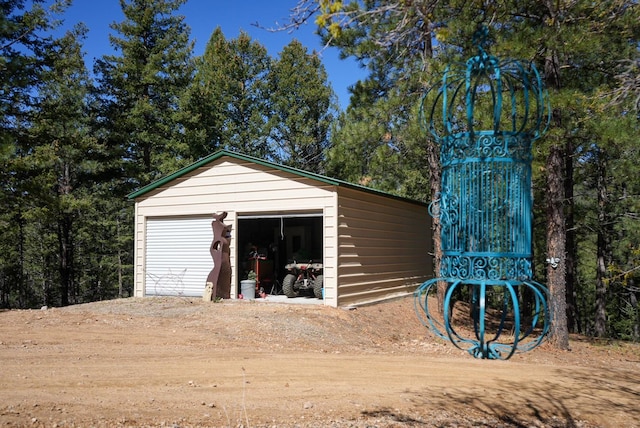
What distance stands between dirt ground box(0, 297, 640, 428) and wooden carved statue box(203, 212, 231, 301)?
5.65ft

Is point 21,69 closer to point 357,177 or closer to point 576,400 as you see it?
point 357,177

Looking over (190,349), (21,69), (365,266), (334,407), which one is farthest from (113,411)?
(21,69)

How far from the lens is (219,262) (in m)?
13.6

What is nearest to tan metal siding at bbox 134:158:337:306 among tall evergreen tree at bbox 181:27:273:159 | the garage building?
the garage building

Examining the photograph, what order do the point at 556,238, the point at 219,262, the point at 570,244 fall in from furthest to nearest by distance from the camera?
the point at 570,244
the point at 219,262
the point at 556,238

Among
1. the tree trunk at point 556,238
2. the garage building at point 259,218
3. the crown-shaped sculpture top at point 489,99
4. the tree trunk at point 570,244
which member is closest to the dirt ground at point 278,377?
the tree trunk at point 556,238

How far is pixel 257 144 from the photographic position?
29.2 m

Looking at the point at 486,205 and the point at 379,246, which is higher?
the point at 486,205

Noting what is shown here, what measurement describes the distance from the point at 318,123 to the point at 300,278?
52.4ft

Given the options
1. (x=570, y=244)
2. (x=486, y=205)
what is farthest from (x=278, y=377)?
(x=570, y=244)

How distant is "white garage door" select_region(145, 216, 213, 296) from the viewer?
14672 mm

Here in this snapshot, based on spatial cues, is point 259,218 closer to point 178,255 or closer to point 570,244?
point 178,255

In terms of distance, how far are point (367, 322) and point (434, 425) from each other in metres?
6.78

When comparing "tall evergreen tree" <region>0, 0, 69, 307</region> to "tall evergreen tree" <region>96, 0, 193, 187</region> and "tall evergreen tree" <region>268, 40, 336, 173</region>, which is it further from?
"tall evergreen tree" <region>268, 40, 336, 173</region>
